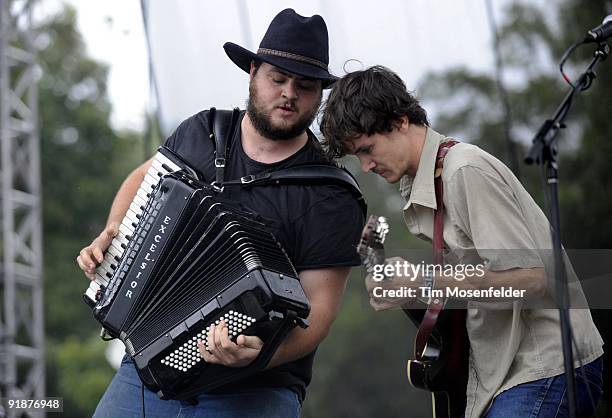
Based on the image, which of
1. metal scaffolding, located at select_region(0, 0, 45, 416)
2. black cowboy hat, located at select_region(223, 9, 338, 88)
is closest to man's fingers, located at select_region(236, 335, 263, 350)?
black cowboy hat, located at select_region(223, 9, 338, 88)

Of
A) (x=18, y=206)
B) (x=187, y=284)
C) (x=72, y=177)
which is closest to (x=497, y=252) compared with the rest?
(x=187, y=284)

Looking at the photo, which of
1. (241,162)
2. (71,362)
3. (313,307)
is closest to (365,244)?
(313,307)

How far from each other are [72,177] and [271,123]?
14.4 m

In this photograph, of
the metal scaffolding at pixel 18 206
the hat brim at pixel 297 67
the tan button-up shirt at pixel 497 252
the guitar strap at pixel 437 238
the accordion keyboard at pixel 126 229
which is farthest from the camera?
the metal scaffolding at pixel 18 206

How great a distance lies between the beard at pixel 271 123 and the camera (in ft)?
10.5

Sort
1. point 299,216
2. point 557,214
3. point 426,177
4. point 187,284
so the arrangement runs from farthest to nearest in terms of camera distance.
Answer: point 299,216 → point 187,284 → point 426,177 → point 557,214

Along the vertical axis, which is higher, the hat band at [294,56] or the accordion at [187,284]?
the hat band at [294,56]

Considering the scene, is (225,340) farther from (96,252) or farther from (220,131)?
(220,131)

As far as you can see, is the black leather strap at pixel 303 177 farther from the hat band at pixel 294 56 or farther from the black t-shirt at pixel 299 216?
the hat band at pixel 294 56

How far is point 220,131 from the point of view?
333 cm

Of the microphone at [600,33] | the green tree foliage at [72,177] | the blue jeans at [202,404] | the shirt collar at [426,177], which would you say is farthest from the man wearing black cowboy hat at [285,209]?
the green tree foliage at [72,177]

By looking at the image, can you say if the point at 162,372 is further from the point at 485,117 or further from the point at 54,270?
the point at 54,270

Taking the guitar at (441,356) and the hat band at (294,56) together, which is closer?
the guitar at (441,356)

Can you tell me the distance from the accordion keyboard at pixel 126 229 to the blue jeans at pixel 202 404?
349 millimetres
